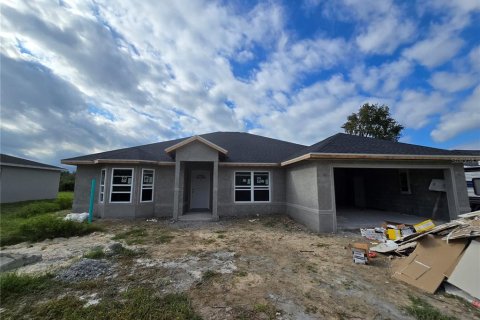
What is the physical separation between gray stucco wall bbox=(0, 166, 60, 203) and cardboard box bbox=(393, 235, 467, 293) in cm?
2443

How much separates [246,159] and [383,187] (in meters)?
8.75

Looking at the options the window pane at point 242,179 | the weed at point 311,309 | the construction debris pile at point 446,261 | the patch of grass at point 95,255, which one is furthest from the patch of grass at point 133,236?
the construction debris pile at point 446,261

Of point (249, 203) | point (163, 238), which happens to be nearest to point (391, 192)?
point (249, 203)

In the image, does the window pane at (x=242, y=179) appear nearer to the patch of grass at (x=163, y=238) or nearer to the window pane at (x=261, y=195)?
the window pane at (x=261, y=195)

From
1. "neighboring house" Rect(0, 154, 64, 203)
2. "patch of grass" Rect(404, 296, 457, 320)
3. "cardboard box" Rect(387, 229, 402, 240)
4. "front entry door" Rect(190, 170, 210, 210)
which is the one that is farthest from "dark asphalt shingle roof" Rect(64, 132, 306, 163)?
"neighboring house" Rect(0, 154, 64, 203)

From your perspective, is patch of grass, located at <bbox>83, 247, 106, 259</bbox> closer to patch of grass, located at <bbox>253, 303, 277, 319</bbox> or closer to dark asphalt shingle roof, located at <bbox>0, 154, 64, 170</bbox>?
patch of grass, located at <bbox>253, 303, 277, 319</bbox>

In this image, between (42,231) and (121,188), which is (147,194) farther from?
(42,231)

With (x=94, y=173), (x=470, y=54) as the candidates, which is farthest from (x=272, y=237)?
(x=470, y=54)

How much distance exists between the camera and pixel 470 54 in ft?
33.8

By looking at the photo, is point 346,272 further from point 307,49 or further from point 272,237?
point 307,49

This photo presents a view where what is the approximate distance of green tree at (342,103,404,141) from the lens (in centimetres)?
2756

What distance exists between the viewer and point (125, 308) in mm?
3289

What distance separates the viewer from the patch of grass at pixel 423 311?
3.18 m

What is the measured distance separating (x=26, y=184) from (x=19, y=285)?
2022 cm
